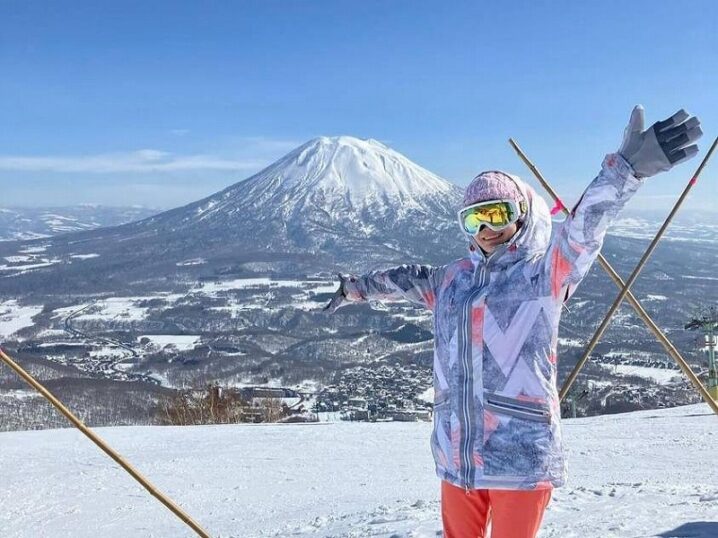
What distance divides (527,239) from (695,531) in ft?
8.61

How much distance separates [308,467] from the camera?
27.2ft

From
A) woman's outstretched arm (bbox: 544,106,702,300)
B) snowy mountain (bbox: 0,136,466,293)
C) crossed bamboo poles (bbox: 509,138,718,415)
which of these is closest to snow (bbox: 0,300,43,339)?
snowy mountain (bbox: 0,136,466,293)

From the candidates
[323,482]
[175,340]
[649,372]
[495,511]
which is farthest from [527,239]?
[175,340]

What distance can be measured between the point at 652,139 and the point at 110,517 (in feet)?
22.9

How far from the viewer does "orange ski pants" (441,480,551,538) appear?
1981 mm

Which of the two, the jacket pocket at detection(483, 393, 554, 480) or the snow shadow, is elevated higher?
the jacket pocket at detection(483, 393, 554, 480)

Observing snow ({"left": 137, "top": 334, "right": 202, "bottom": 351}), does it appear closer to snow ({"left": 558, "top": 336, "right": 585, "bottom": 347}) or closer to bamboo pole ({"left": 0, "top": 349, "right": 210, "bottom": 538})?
snow ({"left": 558, "top": 336, "right": 585, "bottom": 347})

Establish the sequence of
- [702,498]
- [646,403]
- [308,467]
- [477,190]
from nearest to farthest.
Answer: [477,190]
[702,498]
[308,467]
[646,403]

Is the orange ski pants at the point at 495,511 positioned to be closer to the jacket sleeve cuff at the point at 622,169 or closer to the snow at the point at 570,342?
the jacket sleeve cuff at the point at 622,169

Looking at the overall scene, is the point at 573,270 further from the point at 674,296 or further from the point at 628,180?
the point at 674,296

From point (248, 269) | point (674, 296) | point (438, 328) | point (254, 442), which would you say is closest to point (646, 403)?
point (254, 442)

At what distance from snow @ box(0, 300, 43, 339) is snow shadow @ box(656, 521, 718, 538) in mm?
94442

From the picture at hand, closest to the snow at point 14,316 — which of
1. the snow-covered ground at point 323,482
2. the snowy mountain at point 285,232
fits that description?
the snowy mountain at point 285,232

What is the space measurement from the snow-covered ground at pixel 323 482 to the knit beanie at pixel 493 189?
265 centimetres
